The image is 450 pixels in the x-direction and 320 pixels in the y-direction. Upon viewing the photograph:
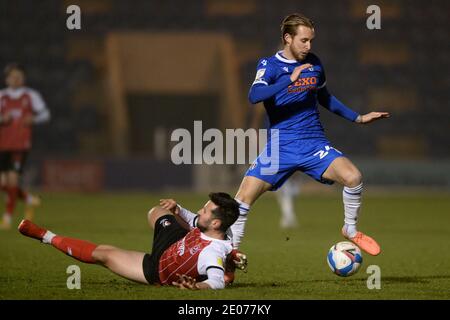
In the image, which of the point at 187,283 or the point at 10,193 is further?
the point at 10,193

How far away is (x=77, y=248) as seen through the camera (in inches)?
300

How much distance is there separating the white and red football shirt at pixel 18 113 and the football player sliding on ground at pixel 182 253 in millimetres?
6912

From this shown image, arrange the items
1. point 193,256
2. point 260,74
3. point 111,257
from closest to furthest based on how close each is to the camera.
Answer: point 193,256 → point 111,257 → point 260,74

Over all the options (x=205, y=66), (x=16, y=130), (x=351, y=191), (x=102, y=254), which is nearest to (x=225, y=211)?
(x=102, y=254)

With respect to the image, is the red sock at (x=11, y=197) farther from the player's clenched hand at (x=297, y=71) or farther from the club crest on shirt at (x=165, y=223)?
the player's clenched hand at (x=297, y=71)

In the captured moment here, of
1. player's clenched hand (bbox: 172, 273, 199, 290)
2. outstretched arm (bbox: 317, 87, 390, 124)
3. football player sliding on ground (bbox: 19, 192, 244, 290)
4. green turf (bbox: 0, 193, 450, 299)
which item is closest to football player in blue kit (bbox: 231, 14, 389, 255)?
outstretched arm (bbox: 317, 87, 390, 124)

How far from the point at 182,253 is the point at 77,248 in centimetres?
93

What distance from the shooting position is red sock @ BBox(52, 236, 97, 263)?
7.57m

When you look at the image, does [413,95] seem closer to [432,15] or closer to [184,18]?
[432,15]

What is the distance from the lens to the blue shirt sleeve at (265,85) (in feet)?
→ 25.7

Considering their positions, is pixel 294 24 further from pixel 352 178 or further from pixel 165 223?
pixel 165 223

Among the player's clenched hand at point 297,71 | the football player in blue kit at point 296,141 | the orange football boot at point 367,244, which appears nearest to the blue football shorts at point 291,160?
the football player in blue kit at point 296,141

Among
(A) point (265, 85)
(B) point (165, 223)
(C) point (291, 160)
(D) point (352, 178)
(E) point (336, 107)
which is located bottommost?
(B) point (165, 223)

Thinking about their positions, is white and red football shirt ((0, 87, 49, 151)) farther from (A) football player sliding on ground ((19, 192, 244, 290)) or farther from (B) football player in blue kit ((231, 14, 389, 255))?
(A) football player sliding on ground ((19, 192, 244, 290))
